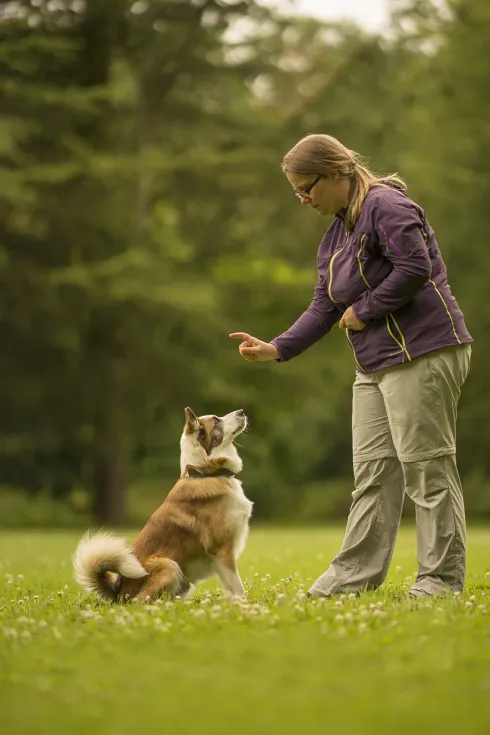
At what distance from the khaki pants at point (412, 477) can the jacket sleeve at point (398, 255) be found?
0.35 meters

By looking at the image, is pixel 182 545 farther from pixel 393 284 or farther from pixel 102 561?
pixel 393 284

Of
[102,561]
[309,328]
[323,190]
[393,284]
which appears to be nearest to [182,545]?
[102,561]

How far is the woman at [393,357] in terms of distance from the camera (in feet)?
17.7

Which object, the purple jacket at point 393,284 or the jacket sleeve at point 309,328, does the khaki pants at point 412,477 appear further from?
the jacket sleeve at point 309,328

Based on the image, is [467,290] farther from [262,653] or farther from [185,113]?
[262,653]

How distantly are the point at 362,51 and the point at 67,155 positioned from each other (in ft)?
24.3

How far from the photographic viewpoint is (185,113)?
21656 mm

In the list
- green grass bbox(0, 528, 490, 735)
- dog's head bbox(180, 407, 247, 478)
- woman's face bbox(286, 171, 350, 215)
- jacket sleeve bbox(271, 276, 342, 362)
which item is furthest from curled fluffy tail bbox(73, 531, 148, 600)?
woman's face bbox(286, 171, 350, 215)

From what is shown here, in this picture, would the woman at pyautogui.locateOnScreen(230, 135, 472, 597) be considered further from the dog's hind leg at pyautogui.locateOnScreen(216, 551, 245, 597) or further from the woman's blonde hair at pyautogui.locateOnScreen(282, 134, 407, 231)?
the dog's hind leg at pyautogui.locateOnScreen(216, 551, 245, 597)

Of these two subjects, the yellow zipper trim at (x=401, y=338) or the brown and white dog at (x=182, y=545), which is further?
the brown and white dog at (x=182, y=545)

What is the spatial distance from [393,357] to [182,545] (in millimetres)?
1550

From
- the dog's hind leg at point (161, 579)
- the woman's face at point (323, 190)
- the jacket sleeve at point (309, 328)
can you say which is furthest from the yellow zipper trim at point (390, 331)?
the dog's hind leg at point (161, 579)

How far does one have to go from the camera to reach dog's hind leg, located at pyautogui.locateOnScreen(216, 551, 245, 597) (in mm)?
5867

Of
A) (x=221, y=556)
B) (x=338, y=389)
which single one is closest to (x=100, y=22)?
(x=338, y=389)
